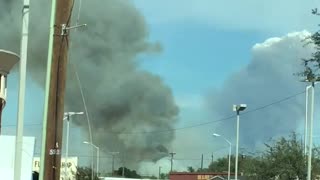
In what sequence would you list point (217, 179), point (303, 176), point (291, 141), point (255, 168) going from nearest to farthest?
point (303, 176)
point (291, 141)
point (255, 168)
point (217, 179)

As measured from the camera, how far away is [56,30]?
1285cm

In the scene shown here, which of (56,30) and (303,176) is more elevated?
(56,30)

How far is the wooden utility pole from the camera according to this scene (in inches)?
473

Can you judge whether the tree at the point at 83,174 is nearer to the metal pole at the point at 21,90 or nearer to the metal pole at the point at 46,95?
the metal pole at the point at 21,90

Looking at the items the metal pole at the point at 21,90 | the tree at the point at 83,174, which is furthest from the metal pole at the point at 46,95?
the tree at the point at 83,174

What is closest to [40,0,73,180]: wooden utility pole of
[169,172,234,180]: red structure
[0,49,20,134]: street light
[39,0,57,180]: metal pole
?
[39,0,57,180]: metal pole

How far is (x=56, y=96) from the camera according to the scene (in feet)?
40.3

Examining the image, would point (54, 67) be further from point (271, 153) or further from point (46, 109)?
point (271, 153)

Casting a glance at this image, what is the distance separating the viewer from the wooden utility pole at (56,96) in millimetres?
12016

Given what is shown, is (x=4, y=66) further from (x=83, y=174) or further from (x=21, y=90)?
(x=83, y=174)

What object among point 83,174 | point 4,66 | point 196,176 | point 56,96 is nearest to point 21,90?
point 56,96

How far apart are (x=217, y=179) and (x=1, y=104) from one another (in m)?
78.1

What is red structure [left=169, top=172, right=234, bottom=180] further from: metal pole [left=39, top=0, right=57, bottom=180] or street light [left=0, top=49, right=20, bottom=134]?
metal pole [left=39, top=0, right=57, bottom=180]

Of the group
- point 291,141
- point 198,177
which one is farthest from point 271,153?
point 198,177
